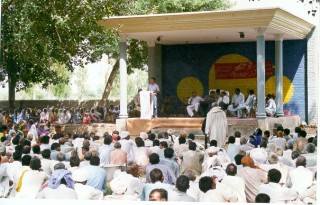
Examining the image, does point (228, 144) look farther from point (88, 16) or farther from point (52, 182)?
point (88, 16)

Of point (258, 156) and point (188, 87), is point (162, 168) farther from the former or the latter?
point (188, 87)

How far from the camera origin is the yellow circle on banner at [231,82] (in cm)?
1234

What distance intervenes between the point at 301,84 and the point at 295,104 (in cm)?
125

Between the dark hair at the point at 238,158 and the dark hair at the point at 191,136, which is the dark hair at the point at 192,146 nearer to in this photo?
the dark hair at the point at 191,136

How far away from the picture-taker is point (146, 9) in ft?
35.3

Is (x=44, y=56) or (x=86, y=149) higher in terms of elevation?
(x=44, y=56)

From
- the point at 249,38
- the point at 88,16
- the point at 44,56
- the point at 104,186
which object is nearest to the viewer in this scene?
the point at 104,186

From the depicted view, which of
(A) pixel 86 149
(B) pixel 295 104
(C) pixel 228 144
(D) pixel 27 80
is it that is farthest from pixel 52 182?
(B) pixel 295 104

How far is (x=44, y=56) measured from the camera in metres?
8.32

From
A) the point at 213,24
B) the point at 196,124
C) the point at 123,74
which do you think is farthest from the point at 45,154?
the point at 213,24

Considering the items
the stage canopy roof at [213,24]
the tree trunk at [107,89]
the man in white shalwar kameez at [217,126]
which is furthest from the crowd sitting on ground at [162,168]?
the stage canopy roof at [213,24]

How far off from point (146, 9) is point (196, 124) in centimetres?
299

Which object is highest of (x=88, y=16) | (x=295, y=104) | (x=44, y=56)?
(x=88, y=16)

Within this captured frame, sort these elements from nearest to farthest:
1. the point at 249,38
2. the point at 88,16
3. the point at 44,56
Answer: the point at 44,56, the point at 88,16, the point at 249,38
